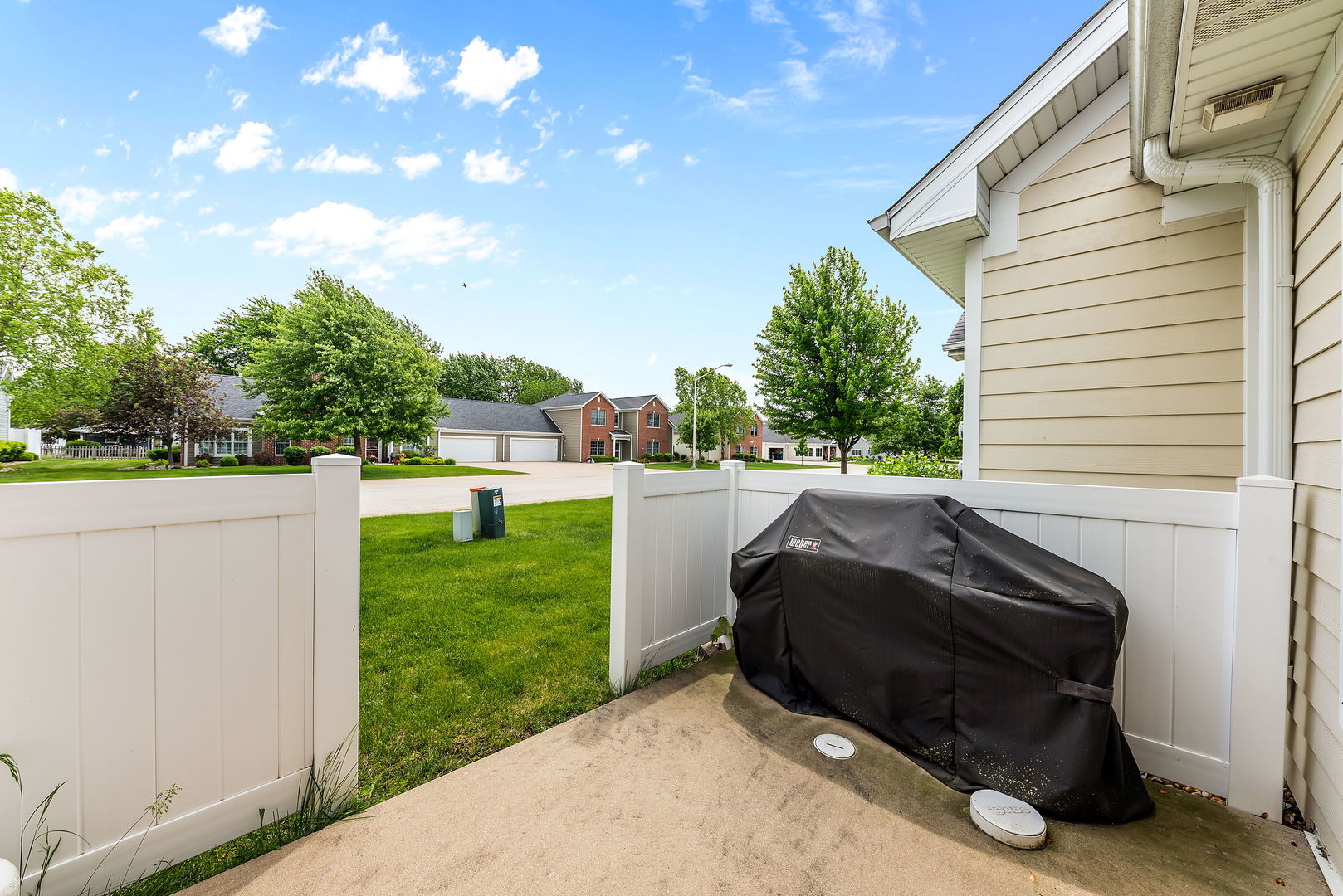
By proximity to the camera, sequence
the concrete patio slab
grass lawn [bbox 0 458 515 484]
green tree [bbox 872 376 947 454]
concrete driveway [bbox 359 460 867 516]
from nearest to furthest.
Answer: the concrete patio slab, concrete driveway [bbox 359 460 867 516], grass lawn [bbox 0 458 515 484], green tree [bbox 872 376 947 454]

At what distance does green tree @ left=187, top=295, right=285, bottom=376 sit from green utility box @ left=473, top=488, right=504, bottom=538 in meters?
36.4

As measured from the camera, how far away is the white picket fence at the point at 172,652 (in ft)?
4.03

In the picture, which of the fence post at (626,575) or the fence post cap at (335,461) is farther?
the fence post at (626,575)

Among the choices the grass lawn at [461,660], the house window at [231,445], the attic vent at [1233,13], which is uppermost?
the attic vent at [1233,13]

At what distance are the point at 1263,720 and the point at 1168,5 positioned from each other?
2516 mm

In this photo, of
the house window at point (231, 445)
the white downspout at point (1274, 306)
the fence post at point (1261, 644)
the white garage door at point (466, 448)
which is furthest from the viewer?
the white garage door at point (466, 448)

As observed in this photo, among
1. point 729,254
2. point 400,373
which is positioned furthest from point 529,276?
point 729,254

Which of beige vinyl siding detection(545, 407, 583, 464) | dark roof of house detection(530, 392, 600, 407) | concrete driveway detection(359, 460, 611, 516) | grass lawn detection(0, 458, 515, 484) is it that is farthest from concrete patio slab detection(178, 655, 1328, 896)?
dark roof of house detection(530, 392, 600, 407)

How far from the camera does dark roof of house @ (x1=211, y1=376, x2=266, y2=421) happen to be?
25125 millimetres

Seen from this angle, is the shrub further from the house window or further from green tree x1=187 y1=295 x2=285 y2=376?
green tree x1=187 y1=295 x2=285 y2=376

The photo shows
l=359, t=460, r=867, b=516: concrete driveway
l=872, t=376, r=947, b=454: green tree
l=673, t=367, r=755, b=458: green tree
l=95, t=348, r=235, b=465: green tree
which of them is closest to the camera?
l=359, t=460, r=867, b=516: concrete driveway

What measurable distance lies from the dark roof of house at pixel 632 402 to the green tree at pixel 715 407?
6.41m

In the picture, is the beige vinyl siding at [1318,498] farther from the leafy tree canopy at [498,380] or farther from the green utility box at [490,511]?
the leafy tree canopy at [498,380]

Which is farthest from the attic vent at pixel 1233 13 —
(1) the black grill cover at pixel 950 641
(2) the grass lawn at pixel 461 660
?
(2) the grass lawn at pixel 461 660
